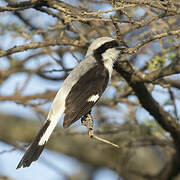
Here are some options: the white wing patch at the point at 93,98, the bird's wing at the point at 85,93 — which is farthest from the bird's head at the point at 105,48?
the white wing patch at the point at 93,98

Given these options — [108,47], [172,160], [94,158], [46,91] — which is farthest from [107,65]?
[94,158]

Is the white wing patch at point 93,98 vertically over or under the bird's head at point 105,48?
under

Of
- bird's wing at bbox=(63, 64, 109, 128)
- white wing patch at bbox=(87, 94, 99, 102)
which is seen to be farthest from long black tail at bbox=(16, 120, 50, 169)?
white wing patch at bbox=(87, 94, 99, 102)

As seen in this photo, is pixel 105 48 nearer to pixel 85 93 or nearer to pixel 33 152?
pixel 85 93

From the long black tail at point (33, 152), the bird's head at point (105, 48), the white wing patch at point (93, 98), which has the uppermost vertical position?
the bird's head at point (105, 48)

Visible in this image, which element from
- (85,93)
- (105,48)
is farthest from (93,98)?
(105,48)

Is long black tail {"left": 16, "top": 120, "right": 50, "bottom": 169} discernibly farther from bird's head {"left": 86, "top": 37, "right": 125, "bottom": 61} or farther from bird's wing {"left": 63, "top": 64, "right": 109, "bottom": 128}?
bird's head {"left": 86, "top": 37, "right": 125, "bottom": 61}

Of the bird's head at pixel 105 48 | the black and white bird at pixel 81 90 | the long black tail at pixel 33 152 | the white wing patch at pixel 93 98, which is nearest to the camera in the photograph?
the long black tail at pixel 33 152

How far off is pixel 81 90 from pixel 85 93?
4 cm

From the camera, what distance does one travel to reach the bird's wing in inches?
118

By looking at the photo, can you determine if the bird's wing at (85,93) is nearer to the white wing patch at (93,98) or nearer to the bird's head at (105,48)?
the white wing patch at (93,98)

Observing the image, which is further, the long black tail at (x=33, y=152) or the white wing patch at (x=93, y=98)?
the white wing patch at (x=93, y=98)

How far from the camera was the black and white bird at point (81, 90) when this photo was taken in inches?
116

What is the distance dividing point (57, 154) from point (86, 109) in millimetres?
4259
